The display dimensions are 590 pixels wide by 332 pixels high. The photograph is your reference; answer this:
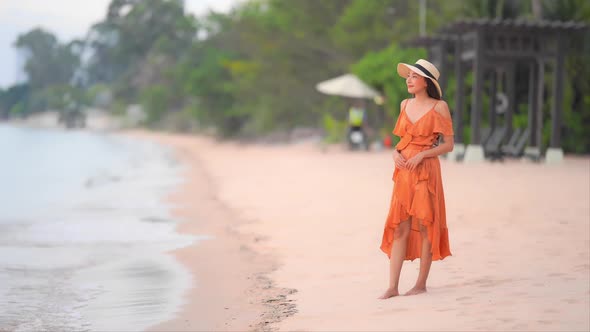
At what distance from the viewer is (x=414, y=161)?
18.8 feet

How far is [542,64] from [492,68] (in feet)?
5.84

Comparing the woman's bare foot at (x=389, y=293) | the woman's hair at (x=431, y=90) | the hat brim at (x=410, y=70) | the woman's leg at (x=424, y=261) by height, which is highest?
the hat brim at (x=410, y=70)

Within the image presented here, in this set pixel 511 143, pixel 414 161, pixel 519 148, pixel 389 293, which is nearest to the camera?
pixel 414 161

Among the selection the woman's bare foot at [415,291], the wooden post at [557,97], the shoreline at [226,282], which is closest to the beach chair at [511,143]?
the wooden post at [557,97]

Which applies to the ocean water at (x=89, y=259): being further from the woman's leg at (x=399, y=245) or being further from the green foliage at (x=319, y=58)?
the green foliage at (x=319, y=58)

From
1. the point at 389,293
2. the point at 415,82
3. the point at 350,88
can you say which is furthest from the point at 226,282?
the point at 350,88

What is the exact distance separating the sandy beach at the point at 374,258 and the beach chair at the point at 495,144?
237 centimetres

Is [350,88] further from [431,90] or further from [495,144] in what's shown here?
[431,90]

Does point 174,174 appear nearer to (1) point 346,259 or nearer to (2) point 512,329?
(1) point 346,259

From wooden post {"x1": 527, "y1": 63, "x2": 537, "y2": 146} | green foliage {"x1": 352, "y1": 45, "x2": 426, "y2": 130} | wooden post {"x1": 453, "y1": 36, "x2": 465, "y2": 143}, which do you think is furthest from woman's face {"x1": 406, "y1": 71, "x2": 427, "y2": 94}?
green foliage {"x1": 352, "y1": 45, "x2": 426, "y2": 130}

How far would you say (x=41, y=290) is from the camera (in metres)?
7.65

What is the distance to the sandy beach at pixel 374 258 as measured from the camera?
556 cm

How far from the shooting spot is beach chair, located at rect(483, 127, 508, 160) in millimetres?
18828

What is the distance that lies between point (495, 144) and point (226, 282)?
12481 millimetres
